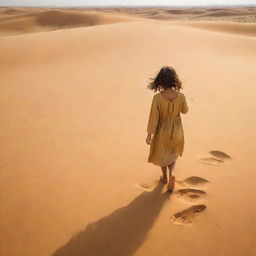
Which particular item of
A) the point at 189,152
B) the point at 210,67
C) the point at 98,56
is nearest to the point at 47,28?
the point at 98,56

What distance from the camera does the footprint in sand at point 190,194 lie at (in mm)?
3156

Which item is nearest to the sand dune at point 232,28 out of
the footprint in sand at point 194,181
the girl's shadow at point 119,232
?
the footprint in sand at point 194,181

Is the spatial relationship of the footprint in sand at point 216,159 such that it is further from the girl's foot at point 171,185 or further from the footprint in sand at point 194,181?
the girl's foot at point 171,185

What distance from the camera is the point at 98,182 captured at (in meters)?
3.48

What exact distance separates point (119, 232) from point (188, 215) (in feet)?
2.17

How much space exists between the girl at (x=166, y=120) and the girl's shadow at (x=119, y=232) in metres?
0.34

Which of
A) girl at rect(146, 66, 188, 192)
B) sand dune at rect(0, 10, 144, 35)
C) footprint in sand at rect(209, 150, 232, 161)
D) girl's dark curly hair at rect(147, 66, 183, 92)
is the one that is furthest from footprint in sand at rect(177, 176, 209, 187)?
sand dune at rect(0, 10, 144, 35)

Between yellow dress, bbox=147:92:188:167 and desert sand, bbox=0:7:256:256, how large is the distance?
0.39 meters

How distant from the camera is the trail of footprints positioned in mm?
A: 2902

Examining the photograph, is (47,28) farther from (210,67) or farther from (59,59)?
(210,67)

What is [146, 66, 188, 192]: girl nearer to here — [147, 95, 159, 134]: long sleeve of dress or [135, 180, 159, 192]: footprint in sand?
[147, 95, 159, 134]: long sleeve of dress

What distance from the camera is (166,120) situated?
3121mm

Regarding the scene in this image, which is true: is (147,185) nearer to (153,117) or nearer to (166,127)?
(166,127)

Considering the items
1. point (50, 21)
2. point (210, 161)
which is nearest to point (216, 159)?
point (210, 161)
